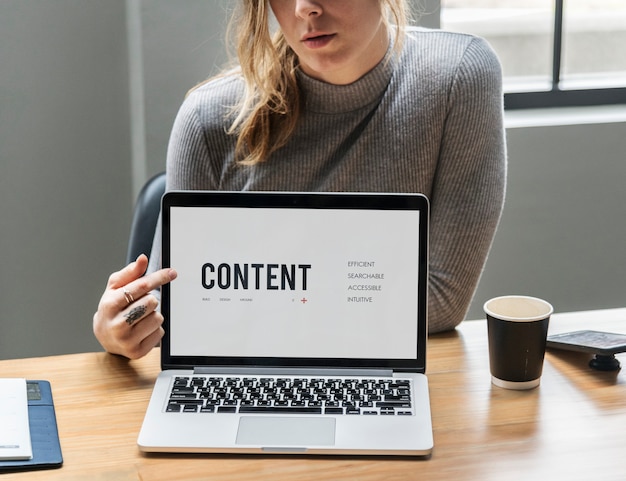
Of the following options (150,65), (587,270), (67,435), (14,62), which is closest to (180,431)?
(67,435)

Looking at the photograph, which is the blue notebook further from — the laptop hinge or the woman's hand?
the laptop hinge

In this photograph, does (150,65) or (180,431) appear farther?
(150,65)

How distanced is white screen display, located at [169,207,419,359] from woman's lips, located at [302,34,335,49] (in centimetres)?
39

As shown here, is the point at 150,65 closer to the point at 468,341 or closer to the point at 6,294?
the point at 6,294

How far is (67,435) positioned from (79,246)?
1289 millimetres

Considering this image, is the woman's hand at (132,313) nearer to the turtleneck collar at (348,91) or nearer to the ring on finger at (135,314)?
the ring on finger at (135,314)

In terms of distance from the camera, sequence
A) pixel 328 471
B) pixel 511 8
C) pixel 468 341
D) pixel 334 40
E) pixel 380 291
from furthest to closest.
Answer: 1. pixel 511 8
2. pixel 334 40
3. pixel 468 341
4. pixel 380 291
5. pixel 328 471

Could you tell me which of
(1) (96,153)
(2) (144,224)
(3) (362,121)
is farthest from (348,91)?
(1) (96,153)

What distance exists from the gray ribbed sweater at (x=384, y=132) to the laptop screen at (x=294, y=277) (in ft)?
1.09

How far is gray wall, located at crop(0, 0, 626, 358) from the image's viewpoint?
2.13 m

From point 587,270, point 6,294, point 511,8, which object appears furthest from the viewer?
point 511,8

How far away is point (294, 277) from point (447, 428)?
0.27 meters

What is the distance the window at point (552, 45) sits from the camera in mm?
2609

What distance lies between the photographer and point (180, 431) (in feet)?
3.35
